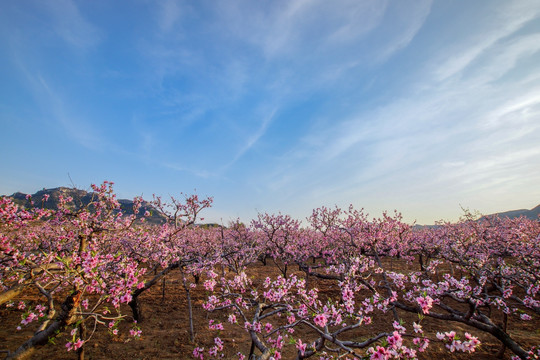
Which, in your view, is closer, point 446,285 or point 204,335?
point 446,285

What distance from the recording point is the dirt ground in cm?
991

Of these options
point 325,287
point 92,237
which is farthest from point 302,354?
point 325,287

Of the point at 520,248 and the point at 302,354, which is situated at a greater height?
the point at 302,354

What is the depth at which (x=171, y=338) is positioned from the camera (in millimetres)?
11367

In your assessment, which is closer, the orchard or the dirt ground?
the orchard

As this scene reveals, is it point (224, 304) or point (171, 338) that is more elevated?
point (224, 304)

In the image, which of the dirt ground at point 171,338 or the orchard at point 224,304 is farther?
the dirt ground at point 171,338

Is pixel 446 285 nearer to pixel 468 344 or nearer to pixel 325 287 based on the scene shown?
pixel 468 344

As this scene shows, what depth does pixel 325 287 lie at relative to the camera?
20.6m

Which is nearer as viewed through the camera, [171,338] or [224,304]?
[171,338]

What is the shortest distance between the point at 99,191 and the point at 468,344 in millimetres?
12144

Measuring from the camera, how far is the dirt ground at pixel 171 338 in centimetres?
991

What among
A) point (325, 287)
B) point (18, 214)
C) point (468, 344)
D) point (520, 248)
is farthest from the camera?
point (325, 287)

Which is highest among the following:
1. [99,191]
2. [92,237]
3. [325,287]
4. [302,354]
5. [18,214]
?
[99,191]
